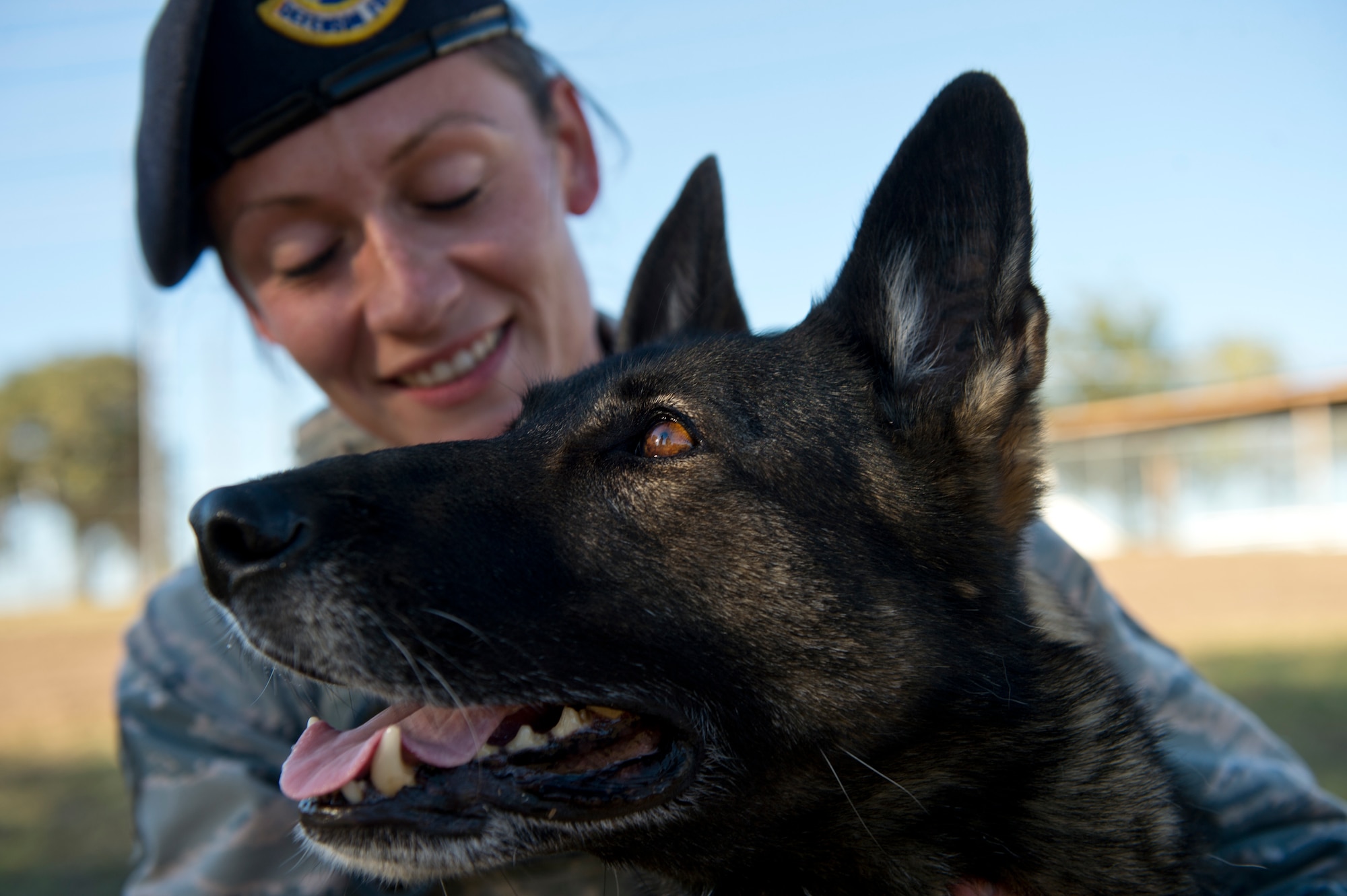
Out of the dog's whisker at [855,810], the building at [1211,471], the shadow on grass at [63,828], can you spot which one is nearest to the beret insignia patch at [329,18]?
the dog's whisker at [855,810]

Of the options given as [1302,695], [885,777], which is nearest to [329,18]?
[885,777]

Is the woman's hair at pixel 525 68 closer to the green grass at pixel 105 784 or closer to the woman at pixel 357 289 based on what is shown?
the woman at pixel 357 289

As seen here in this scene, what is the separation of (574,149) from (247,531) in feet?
8.73

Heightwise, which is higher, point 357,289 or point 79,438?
point 357,289

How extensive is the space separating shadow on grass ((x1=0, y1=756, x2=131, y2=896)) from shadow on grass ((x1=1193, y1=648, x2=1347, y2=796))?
7.08 metres

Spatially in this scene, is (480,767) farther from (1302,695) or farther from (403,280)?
(1302,695)

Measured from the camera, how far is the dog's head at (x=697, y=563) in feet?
6.40

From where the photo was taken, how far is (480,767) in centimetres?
202

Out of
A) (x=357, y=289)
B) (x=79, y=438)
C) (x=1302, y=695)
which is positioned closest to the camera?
(x=357, y=289)

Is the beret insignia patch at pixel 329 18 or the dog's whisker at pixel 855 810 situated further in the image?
the beret insignia patch at pixel 329 18

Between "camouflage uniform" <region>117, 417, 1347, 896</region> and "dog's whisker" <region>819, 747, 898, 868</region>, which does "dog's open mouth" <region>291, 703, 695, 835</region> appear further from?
"camouflage uniform" <region>117, 417, 1347, 896</region>

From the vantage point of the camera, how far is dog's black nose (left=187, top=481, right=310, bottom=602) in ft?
6.22

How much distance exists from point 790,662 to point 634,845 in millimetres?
511

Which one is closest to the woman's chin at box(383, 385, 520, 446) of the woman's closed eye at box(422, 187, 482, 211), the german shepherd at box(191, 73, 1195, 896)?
the woman's closed eye at box(422, 187, 482, 211)
